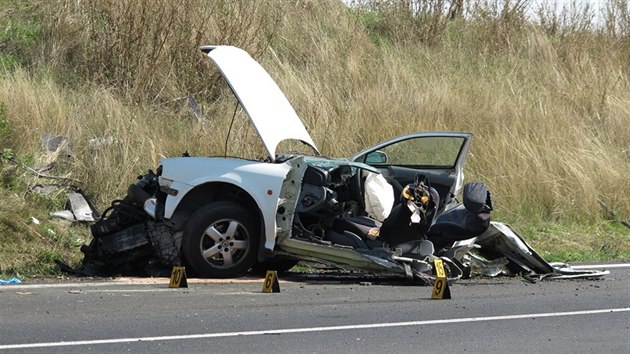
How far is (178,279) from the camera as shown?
34.6 feet

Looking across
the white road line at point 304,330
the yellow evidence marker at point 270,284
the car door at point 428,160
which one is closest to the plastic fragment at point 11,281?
the yellow evidence marker at point 270,284

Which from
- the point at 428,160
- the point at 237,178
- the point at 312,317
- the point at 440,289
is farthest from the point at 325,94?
the point at 312,317

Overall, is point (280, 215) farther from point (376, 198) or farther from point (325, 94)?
point (325, 94)

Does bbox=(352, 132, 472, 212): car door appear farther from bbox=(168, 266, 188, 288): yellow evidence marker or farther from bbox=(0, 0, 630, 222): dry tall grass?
bbox=(0, 0, 630, 222): dry tall grass

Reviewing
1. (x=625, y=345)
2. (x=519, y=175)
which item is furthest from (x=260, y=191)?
(x=519, y=175)

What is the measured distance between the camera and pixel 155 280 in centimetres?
1122

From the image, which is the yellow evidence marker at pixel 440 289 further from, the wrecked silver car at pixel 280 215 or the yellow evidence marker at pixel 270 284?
the yellow evidence marker at pixel 270 284

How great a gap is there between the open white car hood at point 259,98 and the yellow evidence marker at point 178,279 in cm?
157

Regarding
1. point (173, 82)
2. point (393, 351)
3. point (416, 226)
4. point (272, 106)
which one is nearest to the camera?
point (393, 351)

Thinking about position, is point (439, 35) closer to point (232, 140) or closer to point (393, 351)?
point (232, 140)

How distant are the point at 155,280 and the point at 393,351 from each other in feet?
13.7

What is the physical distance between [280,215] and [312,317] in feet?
6.83

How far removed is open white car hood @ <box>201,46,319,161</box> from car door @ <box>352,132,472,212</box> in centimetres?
92

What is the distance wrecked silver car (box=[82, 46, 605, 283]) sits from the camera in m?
11.0
